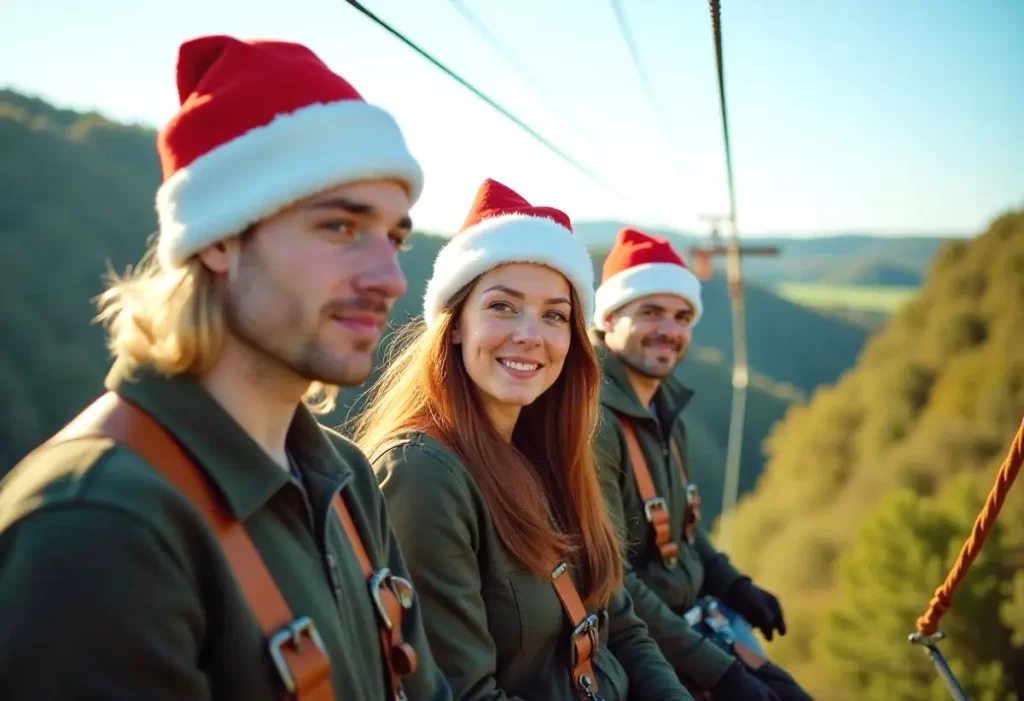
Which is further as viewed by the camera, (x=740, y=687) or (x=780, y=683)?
(x=780, y=683)

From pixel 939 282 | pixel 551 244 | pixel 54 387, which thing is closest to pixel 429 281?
pixel 551 244

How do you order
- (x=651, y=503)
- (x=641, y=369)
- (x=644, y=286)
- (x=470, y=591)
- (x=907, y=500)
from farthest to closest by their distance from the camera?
1. (x=907, y=500)
2. (x=644, y=286)
3. (x=641, y=369)
4. (x=651, y=503)
5. (x=470, y=591)

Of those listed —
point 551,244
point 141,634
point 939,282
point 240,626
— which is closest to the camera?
point 141,634

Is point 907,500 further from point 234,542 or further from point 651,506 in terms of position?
point 234,542

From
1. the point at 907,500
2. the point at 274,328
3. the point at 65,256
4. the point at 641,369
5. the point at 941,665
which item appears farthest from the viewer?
the point at 65,256

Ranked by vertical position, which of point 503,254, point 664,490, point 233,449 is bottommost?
point 233,449

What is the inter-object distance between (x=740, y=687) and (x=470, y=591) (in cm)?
158

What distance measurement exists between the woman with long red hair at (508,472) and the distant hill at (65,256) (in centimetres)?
3198

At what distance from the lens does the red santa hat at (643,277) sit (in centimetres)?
476

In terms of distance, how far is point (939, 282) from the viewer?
150 ft

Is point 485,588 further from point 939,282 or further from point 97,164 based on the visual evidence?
point 97,164

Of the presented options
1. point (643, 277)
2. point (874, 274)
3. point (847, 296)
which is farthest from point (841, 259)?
point (643, 277)

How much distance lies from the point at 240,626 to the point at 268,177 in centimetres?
81

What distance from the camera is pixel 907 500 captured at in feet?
80.9
